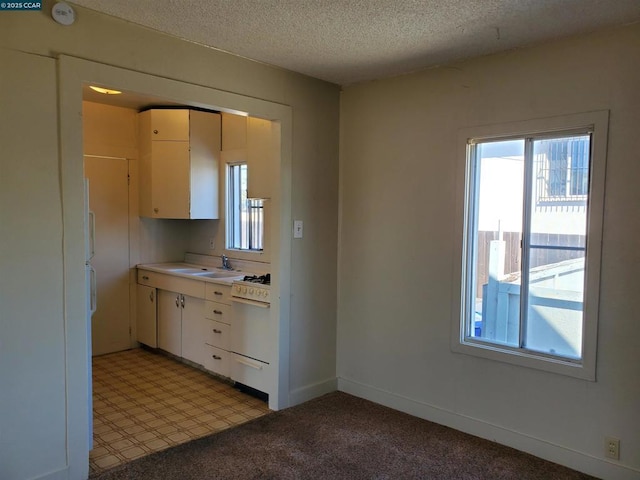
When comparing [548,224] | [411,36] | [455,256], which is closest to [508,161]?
[548,224]

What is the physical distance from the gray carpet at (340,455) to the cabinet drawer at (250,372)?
30 centimetres

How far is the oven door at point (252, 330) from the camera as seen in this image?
3.65 metres

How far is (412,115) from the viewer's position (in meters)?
3.49

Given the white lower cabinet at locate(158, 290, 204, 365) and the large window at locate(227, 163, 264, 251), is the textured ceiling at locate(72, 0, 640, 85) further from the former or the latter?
the white lower cabinet at locate(158, 290, 204, 365)

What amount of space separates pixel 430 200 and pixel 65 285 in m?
2.34

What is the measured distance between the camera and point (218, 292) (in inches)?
163

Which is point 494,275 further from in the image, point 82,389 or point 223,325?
point 82,389

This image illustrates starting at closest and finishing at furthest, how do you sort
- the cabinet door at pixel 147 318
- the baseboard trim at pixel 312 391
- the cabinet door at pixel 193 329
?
the baseboard trim at pixel 312 391
the cabinet door at pixel 193 329
the cabinet door at pixel 147 318

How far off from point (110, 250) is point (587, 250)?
14.2ft

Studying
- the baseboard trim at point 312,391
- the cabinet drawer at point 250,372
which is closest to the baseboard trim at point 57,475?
the cabinet drawer at point 250,372

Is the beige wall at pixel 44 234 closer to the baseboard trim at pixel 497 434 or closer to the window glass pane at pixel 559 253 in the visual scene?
the baseboard trim at pixel 497 434

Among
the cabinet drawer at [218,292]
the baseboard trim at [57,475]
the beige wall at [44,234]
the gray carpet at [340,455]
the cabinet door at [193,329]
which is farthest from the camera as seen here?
the cabinet door at [193,329]

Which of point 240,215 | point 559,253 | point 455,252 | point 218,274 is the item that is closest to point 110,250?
point 218,274

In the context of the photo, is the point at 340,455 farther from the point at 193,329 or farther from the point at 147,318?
the point at 147,318
